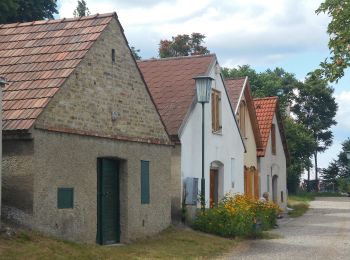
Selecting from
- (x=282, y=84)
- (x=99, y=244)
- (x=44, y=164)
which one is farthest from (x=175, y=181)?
(x=282, y=84)

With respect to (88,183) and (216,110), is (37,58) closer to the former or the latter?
(88,183)

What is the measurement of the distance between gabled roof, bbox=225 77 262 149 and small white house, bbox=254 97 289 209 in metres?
1.88

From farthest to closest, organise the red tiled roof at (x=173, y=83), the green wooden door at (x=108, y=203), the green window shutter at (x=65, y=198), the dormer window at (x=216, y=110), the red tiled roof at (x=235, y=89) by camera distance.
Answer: the red tiled roof at (x=235, y=89) < the dormer window at (x=216, y=110) < the red tiled roof at (x=173, y=83) < the green wooden door at (x=108, y=203) < the green window shutter at (x=65, y=198)

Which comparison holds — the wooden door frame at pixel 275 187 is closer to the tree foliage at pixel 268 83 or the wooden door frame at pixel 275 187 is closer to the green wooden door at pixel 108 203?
the green wooden door at pixel 108 203

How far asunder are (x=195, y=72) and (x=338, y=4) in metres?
9.89

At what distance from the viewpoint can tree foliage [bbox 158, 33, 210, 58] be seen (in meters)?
58.6

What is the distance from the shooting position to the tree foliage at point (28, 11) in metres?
26.7

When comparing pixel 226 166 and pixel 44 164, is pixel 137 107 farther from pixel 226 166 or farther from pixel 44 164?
pixel 226 166

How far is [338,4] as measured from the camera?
51.7 ft

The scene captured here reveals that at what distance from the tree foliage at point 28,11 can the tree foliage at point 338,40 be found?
14.2m

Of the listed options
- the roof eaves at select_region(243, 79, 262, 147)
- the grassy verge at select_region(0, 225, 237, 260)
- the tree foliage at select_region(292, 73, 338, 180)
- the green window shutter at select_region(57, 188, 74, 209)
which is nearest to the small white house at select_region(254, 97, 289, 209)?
the roof eaves at select_region(243, 79, 262, 147)

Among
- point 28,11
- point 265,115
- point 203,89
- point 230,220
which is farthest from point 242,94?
point 230,220

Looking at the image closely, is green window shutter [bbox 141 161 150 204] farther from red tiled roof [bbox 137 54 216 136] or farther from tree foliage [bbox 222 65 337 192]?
tree foliage [bbox 222 65 337 192]

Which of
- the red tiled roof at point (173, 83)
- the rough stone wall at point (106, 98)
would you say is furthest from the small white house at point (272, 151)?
the rough stone wall at point (106, 98)
